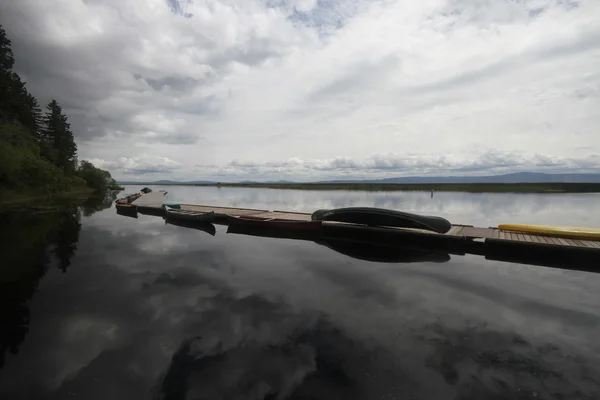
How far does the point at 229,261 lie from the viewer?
15.0 m

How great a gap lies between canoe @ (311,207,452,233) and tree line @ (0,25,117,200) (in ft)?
173

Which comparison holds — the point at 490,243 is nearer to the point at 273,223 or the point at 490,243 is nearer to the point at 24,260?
the point at 273,223

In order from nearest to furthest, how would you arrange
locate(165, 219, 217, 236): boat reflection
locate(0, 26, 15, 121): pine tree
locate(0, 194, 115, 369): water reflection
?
locate(0, 194, 115, 369): water reflection < locate(165, 219, 217, 236): boat reflection < locate(0, 26, 15, 121): pine tree

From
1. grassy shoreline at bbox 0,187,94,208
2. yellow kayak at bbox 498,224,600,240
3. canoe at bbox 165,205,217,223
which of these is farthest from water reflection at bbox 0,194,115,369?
yellow kayak at bbox 498,224,600,240

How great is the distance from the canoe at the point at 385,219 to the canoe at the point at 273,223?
28.4 inches

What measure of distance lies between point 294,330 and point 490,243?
530 inches

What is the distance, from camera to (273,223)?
2267 cm

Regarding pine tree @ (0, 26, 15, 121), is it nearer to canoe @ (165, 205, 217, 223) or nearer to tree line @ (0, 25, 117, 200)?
tree line @ (0, 25, 117, 200)

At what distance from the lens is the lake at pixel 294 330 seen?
5.86 m

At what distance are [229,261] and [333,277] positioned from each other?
5.90m

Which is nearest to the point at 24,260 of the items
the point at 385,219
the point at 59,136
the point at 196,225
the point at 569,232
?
the point at 196,225

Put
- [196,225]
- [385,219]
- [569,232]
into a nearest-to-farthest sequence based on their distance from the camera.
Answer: [569,232], [385,219], [196,225]

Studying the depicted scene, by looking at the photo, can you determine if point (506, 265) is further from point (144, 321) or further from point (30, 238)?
point (30, 238)

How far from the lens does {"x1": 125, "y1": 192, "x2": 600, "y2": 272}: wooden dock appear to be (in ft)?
44.8
